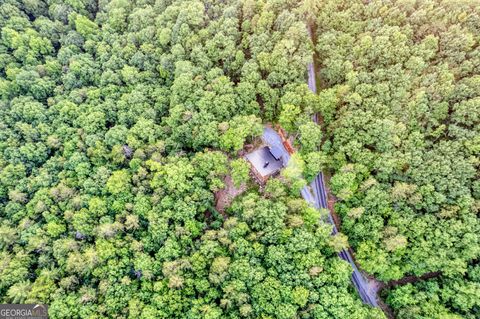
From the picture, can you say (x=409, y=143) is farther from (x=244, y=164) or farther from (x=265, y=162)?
(x=244, y=164)

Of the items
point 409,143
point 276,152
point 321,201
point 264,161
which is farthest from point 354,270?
point 276,152

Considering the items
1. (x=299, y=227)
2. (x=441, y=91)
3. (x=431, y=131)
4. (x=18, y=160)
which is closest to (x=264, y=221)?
(x=299, y=227)

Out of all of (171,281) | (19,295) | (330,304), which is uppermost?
(19,295)

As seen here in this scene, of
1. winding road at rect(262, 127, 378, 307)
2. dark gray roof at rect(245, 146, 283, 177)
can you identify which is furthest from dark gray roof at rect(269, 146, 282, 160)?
winding road at rect(262, 127, 378, 307)

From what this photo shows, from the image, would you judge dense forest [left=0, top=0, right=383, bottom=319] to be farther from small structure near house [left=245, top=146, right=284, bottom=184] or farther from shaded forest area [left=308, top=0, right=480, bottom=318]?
shaded forest area [left=308, top=0, right=480, bottom=318]

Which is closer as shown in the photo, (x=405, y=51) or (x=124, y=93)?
(x=405, y=51)

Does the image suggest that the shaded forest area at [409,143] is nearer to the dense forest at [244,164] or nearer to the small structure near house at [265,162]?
the dense forest at [244,164]

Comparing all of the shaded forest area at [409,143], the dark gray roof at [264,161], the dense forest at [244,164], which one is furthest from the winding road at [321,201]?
the dark gray roof at [264,161]

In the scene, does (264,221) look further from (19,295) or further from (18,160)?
(18,160)
